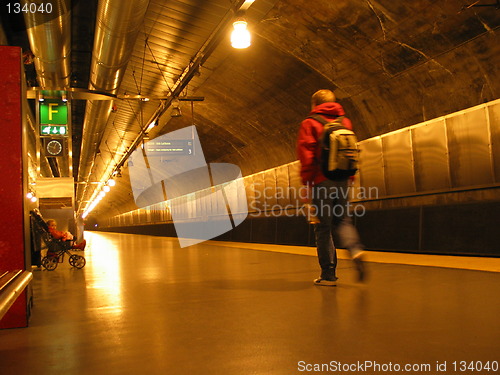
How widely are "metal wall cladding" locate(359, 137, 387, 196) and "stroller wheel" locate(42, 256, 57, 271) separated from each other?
7786 millimetres

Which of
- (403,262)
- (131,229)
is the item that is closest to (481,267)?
(403,262)

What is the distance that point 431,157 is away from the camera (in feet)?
36.8

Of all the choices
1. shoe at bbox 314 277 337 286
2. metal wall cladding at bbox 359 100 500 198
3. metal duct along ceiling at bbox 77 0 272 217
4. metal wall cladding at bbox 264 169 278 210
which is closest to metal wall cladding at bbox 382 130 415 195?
metal wall cladding at bbox 359 100 500 198

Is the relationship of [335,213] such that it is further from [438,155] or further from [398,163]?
[398,163]

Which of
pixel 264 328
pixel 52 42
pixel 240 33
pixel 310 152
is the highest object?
pixel 52 42

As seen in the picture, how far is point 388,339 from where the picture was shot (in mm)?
2889

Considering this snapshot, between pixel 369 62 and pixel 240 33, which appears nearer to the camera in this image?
pixel 240 33

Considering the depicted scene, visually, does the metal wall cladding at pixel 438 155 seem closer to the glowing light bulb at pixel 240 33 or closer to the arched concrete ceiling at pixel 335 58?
the arched concrete ceiling at pixel 335 58

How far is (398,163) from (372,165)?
986 mm

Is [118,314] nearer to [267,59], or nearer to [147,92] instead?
[267,59]

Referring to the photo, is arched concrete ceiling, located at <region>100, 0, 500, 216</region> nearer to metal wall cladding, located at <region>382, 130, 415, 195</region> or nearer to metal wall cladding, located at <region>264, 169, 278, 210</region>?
metal wall cladding, located at <region>382, 130, 415, 195</region>

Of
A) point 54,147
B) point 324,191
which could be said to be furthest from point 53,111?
point 324,191

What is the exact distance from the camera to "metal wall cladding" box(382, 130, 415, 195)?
38.8ft

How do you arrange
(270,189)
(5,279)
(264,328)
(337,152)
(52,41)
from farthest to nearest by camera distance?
(270,189) < (52,41) < (337,152) < (264,328) < (5,279)
